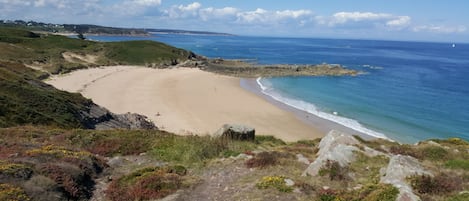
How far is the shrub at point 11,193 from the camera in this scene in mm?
9109

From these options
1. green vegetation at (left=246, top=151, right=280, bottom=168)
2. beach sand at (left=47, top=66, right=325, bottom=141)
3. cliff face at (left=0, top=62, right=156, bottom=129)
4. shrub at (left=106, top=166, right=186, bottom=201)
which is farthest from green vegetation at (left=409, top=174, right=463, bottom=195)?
cliff face at (left=0, top=62, right=156, bottom=129)

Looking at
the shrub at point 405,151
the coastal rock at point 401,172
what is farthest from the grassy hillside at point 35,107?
the coastal rock at point 401,172

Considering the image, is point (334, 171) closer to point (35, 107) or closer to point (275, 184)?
point (275, 184)

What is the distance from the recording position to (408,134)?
125ft

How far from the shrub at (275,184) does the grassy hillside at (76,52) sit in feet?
219

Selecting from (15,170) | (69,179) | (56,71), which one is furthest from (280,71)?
(15,170)

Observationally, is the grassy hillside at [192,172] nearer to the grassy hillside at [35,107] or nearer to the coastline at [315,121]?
the grassy hillside at [35,107]

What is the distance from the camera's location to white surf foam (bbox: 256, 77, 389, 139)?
3866 centimetres

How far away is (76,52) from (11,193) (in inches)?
3655

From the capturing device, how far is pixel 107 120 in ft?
103

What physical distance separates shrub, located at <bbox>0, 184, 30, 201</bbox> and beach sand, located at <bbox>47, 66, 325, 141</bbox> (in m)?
17.3

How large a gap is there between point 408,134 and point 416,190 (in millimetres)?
30101

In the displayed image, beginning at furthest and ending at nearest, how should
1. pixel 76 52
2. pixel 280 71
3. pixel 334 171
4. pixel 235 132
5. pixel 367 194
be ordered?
pixel 76 52
pixel 280 71
pixel 235 132
pixel 334 171
pixel 367 194

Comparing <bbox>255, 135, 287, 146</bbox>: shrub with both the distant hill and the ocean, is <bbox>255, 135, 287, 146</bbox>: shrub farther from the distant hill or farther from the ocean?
the ocean
